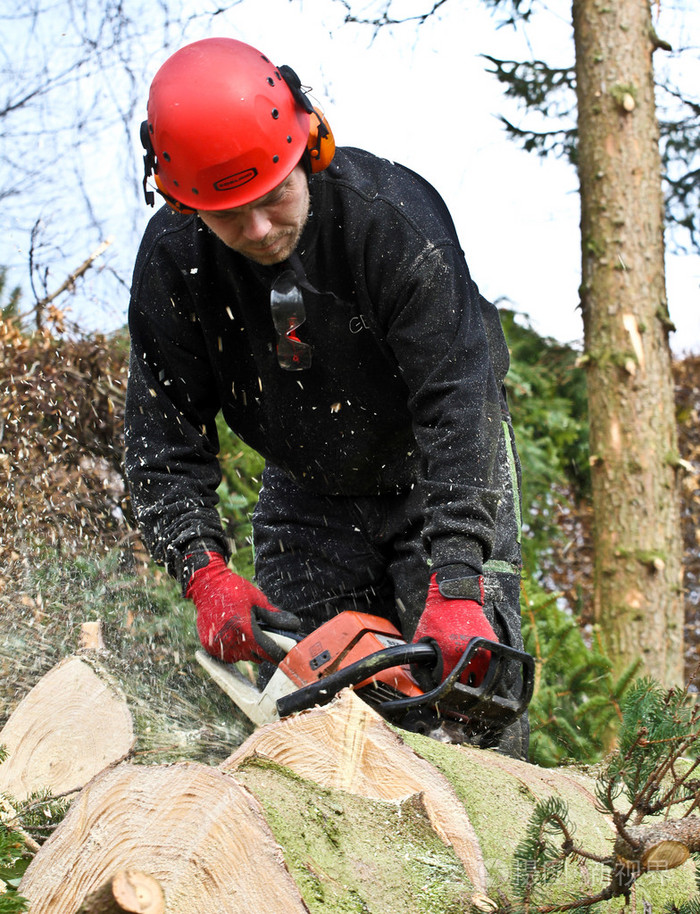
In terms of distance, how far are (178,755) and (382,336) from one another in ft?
4.75

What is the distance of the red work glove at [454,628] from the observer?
2203mm

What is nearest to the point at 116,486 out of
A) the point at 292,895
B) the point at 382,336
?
the point at 382,336

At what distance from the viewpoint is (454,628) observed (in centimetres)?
225

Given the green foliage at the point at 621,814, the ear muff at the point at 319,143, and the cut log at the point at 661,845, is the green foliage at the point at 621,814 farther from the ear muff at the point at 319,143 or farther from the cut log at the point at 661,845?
the ear muff at the point at 319,143

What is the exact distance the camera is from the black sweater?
244cm

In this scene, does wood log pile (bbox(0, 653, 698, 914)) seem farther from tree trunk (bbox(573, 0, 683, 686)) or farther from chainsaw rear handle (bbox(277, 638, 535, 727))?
tree trunk (bbox(573, 0, 683, 686))

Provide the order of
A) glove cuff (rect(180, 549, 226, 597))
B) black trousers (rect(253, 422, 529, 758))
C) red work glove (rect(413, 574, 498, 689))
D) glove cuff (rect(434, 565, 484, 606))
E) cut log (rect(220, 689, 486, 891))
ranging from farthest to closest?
black trousers (rect(253, 422, 529, 758)) < glove cuff (rect(180, 549, 226, 597)) < glove cuff (rect(434, 565, 484, 606)) < red work glove (rect(413, 574, 498, 689)) < cut log (rect(220, 689, 486, 891))

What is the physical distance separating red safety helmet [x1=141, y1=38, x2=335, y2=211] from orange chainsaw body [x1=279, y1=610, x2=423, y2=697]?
3.72ft

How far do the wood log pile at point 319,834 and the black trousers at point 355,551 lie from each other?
85 centimetres

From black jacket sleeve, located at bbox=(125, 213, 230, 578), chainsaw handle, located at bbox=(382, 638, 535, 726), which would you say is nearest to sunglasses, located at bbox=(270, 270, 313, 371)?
black jacket sleeve, located at bbox=(125, 213, 230, 578)

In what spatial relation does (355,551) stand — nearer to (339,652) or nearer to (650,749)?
(339,652)

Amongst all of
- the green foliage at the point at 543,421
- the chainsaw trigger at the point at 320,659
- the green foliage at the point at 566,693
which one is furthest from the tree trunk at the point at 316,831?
the green foliage at the point at 543,421

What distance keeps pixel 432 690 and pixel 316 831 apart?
0.62 meters

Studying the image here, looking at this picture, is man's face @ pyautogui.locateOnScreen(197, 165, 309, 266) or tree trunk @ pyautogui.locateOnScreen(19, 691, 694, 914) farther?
man's face @ pyautogui.locateOnScreen(197, 165, 309, 266)
